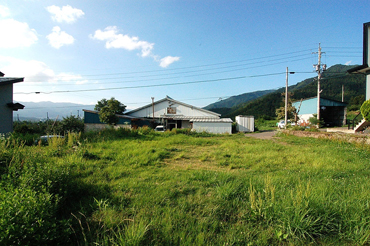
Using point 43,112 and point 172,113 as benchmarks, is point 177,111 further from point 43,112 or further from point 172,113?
point 43,112

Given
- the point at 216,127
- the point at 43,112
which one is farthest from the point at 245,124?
the point at 43,112

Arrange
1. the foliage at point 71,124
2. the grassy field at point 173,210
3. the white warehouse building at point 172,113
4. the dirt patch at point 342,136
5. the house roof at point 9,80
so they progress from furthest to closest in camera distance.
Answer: the white warehouse building at point 172,113
the foliage at point 71,124
the house roof at point 9,80
the dirt patch at point 342,136
the grassy field at point 173,210

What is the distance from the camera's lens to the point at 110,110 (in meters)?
20.9

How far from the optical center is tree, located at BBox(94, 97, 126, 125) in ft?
66.7

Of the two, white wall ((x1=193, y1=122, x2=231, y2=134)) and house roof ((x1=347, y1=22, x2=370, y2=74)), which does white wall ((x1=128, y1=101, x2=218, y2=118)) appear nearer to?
white wall ((x1=193, y1=122, x2=231, y2=134))

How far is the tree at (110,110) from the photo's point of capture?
20344 millimetres

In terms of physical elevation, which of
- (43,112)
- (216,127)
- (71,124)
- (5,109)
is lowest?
(216,127)

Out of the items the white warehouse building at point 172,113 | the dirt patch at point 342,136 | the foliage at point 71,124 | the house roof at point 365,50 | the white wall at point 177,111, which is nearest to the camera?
the dirt patch at point 342,136

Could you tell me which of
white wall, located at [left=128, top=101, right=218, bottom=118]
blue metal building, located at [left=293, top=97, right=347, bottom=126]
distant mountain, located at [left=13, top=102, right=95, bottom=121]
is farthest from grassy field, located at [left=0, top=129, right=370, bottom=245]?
distant mountain, located at [left=13, top=102, right=95, bottom=121]

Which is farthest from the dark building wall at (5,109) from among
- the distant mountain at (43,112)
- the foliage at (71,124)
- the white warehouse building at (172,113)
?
the white warehouse building at (172,113)

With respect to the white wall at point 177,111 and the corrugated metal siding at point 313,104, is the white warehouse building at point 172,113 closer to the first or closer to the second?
the white wall at point 177,111

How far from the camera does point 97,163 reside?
4.69 meters

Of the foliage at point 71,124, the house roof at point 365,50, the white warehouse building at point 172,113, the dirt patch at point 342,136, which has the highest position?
the house roof at point 365,50

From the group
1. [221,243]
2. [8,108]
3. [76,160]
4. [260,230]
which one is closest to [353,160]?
[260,230]
